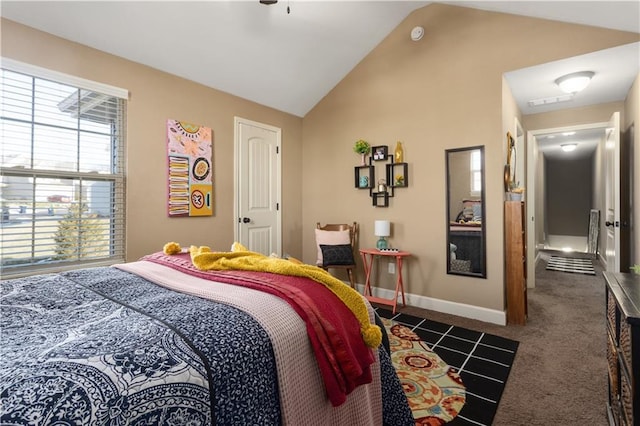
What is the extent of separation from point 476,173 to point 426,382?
210cm

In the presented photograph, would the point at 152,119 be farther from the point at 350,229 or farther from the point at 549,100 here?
the point at 549,100

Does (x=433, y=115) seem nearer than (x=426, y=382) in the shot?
No

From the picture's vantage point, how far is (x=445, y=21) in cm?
337

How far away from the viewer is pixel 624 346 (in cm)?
120

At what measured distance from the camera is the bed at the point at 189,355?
695 millimetres

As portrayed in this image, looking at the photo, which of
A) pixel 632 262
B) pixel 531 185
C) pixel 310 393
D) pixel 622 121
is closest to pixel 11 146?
pixel 310 393

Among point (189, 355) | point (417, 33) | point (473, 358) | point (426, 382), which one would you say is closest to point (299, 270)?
point (189, 355)

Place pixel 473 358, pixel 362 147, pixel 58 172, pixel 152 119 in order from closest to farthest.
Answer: pixel 473 358 < pixel 58 172 < pixel 152 119 < pixel 362 147

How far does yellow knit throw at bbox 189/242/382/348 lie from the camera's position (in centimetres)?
128

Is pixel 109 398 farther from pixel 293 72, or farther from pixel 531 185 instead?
pixel 531 185

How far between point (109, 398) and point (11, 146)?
2618mm

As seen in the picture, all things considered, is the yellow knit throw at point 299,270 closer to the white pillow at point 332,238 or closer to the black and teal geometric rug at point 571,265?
the white pillow at point 332,238

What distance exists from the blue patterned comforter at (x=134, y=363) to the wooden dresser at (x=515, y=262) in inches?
114

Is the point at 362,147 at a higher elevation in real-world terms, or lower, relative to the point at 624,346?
higher
